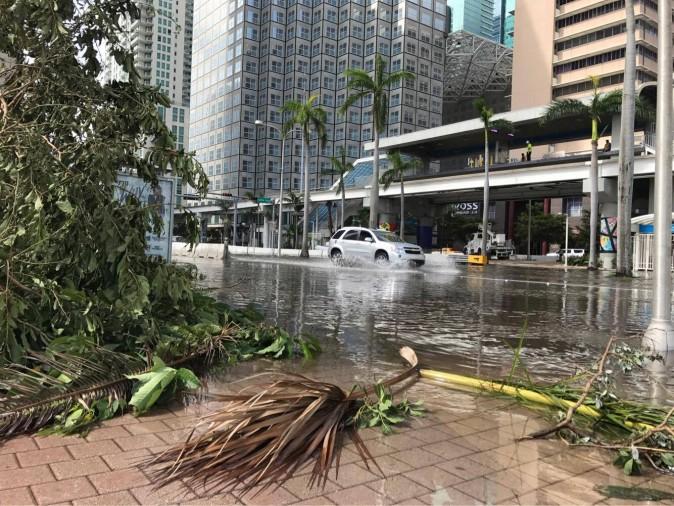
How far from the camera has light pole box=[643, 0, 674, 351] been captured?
6730 mm

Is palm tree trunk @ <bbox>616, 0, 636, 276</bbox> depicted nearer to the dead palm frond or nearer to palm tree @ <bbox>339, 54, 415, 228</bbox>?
palm tree @ <bbox>339, 54, 415, 228</bbox>

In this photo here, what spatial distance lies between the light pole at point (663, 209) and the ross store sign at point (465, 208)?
6046cm

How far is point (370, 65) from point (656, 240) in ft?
344

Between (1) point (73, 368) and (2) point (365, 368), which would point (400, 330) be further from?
(1) point (73, 368)

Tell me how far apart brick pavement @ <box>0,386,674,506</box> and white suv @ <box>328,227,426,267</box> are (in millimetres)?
20602

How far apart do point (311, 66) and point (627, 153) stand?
87.7 meters

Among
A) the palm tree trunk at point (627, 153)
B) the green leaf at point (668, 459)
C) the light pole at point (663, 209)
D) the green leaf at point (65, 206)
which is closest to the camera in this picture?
the green leaf at point (668, 459)

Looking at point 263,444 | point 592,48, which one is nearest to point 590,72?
point 592,48

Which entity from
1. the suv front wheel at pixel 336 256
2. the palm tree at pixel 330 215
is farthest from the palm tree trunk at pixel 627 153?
the palm tree at pixel 330 215

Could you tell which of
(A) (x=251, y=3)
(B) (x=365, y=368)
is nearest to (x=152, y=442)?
(B) (x=365, y=368)

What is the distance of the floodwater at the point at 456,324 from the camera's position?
5.84 m

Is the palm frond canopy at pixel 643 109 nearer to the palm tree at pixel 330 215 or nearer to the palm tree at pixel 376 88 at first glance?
the palm tree at pixel 376 88

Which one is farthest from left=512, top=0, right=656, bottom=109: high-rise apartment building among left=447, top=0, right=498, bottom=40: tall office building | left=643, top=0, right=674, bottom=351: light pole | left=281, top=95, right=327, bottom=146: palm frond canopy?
left=643, top=0, right=674, bottom=351: light pole

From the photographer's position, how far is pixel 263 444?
3182 millimetres
